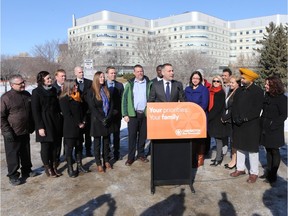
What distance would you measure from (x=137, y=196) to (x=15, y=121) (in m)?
2.50

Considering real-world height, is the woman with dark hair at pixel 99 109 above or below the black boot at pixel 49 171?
above

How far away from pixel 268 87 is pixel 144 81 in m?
2.37

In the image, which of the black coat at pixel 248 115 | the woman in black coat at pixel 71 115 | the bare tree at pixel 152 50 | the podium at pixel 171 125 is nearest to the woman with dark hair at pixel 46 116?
the woman in black coat at pixel 71 115

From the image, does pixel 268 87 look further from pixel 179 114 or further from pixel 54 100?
pixel 54 100

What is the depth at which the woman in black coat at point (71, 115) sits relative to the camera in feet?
16.7

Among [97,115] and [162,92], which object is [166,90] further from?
[97,115]

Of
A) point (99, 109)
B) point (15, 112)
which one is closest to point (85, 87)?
point (99, 109)

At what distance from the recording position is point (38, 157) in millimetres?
6785

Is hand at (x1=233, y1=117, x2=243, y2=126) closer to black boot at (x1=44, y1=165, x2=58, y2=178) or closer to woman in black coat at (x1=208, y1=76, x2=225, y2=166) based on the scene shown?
woman in black coat at (x1=208, y1=76, x2=225, y2=166)

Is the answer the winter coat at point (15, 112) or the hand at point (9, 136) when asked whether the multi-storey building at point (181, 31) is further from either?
the hand at point (9, 136)

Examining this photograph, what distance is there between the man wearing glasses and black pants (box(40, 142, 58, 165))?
16.6 inches

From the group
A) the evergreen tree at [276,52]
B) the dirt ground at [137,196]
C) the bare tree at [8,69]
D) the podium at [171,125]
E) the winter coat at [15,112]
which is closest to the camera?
the dirt ground at [137,196]

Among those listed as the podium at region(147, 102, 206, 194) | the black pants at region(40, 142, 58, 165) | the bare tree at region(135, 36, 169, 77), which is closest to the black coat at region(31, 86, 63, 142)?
the black pants at region(40, 142, 58, 165)

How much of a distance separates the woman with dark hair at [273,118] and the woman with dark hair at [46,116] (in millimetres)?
3742
